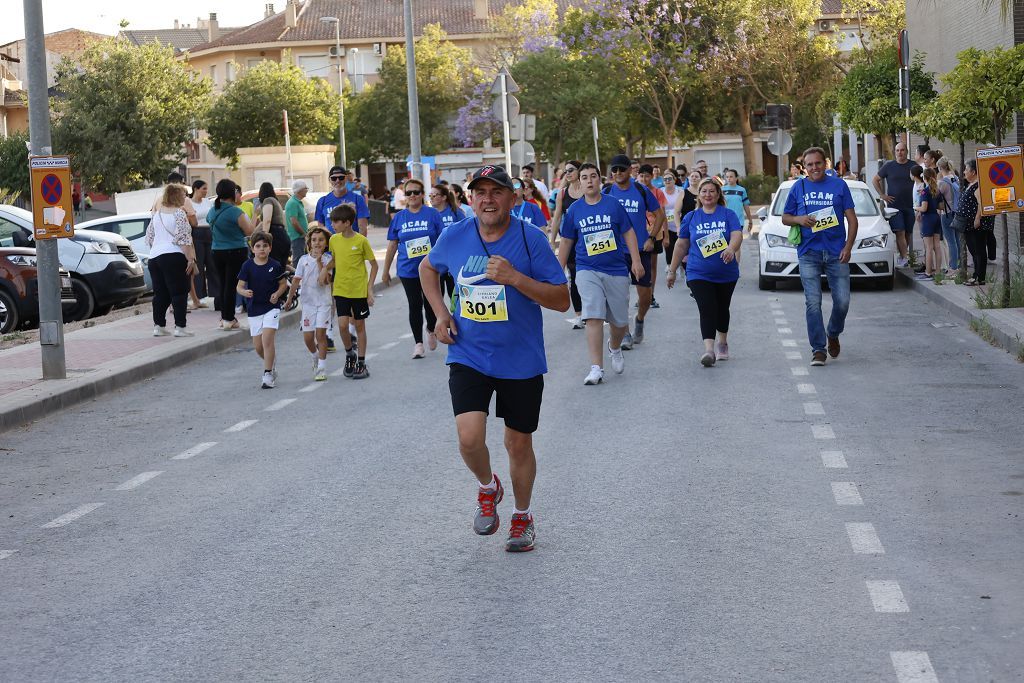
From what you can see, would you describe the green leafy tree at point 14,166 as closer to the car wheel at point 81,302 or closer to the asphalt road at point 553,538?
the car wheel at point 81,302

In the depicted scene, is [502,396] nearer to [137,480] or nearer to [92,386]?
[137,480]

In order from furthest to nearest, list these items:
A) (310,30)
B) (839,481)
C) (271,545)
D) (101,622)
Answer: (310,30)
(839,481)
(271,545)
(101,622)

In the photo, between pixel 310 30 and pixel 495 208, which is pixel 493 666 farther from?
pixel 310 30

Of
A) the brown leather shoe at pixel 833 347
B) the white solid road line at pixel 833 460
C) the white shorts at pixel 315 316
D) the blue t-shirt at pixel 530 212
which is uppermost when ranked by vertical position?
the blue t-shirt at pixel 530 212

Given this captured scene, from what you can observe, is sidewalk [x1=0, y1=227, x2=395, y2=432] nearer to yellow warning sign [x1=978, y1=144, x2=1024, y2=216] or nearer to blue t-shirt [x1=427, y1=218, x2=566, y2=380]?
blue t-shirt [x1=427, y1=218, x2=566, y2=380]

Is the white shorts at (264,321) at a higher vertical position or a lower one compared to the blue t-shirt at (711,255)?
lower

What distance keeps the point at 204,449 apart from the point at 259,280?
351 cm

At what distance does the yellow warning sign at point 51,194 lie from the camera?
13.4m

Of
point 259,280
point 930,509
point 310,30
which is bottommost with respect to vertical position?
point 930,509

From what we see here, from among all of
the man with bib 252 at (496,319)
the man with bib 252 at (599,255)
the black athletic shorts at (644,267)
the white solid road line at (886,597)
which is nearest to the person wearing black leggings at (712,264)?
the black athletic shorts at (644,267)

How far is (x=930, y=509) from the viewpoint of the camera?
24.9 ft

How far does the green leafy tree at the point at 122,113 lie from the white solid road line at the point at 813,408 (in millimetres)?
47752

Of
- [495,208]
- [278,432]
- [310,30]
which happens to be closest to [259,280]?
[278,432]

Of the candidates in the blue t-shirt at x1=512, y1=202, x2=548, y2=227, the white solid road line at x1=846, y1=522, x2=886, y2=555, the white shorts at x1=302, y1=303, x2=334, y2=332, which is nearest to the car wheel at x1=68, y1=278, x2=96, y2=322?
the blue t-shirt at x1=512, y1=202, x2=548, y2=227
